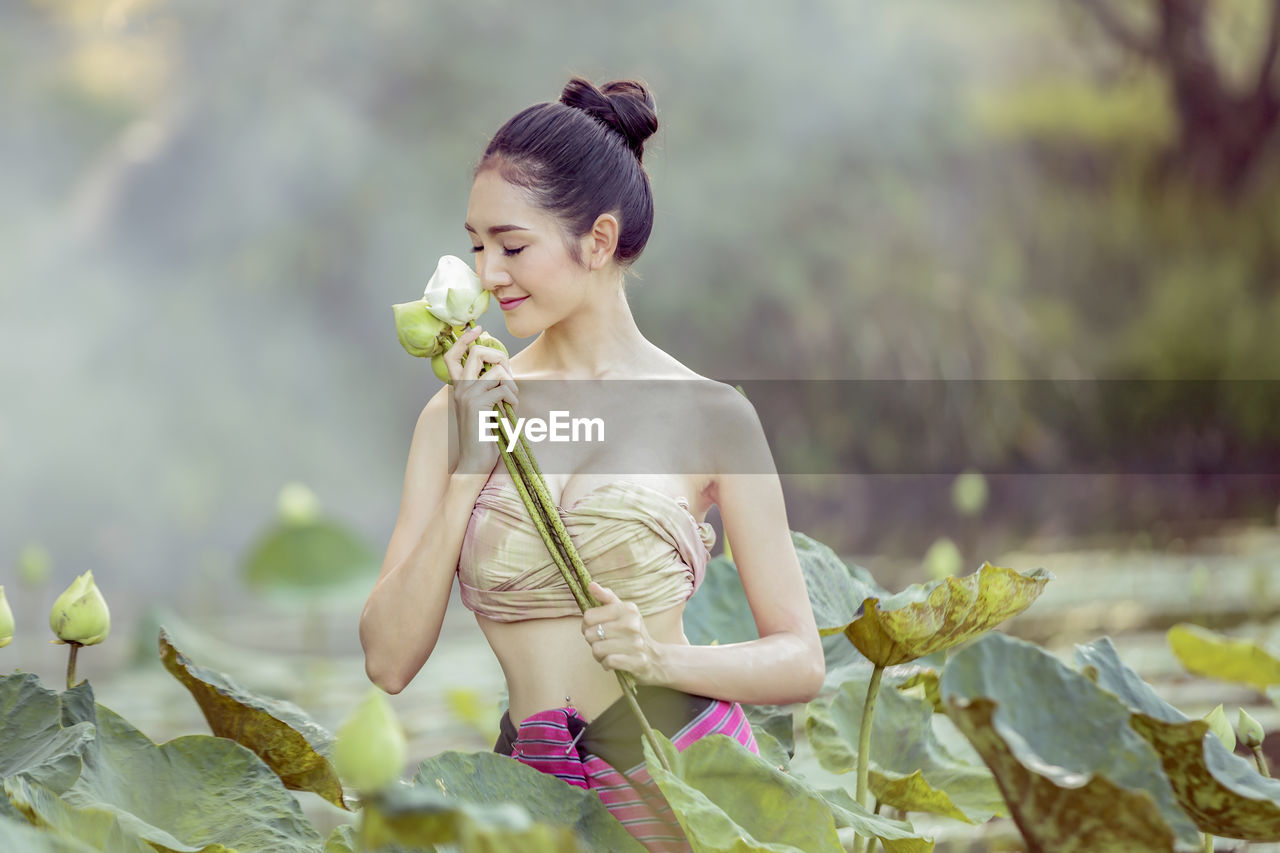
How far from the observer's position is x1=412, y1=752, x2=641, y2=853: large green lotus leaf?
1.89ft

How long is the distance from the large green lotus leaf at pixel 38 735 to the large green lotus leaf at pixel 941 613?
39cm

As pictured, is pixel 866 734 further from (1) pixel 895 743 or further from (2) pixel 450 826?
(2) pixel 450 826

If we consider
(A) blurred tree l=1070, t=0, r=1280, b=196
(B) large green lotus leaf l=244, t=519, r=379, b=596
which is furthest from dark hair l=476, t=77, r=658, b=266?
(A) blurred tree l=1070, t=0, r=1280, b=196

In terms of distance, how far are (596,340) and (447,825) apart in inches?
17.4

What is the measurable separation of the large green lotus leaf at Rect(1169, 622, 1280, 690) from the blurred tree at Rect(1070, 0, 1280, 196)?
21.3 ft

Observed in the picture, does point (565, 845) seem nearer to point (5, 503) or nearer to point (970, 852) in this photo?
point (970, 852)

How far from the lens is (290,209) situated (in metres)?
6.08

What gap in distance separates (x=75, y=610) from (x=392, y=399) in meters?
5.40

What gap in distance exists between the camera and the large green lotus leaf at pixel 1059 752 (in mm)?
461

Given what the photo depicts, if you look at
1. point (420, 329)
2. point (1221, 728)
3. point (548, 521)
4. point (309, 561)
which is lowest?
point (309, 561)

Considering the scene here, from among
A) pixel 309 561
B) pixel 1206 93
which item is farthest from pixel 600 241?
pixel 1206 93

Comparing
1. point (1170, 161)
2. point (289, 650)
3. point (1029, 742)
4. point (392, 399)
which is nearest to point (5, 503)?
point (392, 399)

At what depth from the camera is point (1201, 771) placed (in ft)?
1.73

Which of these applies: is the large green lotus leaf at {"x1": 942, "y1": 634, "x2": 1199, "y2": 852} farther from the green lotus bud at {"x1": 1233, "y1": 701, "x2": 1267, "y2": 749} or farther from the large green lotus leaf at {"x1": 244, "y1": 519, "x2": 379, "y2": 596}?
the large green lotus leaf at {"x1": 244, "y1": 519, "x2": 379, "y2": 596}
